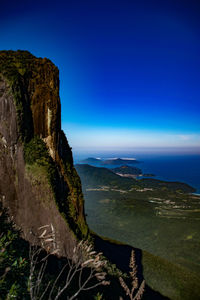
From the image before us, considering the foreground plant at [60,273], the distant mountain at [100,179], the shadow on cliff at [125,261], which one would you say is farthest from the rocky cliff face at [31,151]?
the distant mountain at [100,179]

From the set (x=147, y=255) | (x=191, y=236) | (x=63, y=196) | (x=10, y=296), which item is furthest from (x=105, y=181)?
(x=10, y=296)

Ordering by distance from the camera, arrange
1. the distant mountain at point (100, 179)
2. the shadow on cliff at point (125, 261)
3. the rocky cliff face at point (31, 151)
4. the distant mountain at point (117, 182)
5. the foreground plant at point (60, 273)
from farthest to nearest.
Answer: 1. the distant mountain at point (100, 179)
2. the distant mountain at point (117, 182)
3. the shadow on cliff at point (125, 261)
4. the rocky cliff face at point (31, 151)
5. the foreground plant at point (60, 273)

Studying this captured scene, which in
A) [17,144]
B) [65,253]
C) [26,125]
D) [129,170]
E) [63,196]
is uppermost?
[26,125]

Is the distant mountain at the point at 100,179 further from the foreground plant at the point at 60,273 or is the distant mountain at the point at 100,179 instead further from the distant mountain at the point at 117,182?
the foreground plant at the point at 60,273

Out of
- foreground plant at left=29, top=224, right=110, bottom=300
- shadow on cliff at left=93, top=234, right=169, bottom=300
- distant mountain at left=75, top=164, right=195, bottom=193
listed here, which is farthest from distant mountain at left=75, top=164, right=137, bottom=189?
foreground plant at left=29, top=224, right=110, bottom=300

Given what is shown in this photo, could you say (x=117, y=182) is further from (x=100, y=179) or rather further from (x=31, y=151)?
(x=31, y=151)

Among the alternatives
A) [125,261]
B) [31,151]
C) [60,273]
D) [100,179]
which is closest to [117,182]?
[100,179]

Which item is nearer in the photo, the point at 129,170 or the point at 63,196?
the point at 63,196

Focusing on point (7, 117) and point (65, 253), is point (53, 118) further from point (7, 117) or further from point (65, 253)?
point (65, 253)
